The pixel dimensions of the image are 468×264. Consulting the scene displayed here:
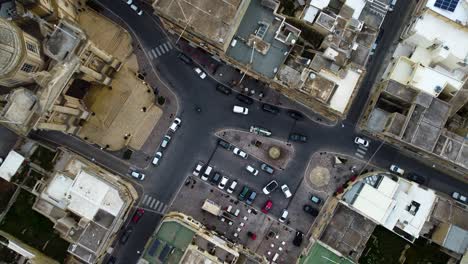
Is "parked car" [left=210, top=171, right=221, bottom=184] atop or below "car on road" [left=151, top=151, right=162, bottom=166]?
atop

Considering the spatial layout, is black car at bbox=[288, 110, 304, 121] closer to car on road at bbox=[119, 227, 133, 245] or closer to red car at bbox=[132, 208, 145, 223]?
red car at bbox=[132, 208, 145, 223]

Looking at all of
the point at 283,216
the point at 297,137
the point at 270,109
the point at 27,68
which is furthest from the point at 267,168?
the point at 27,68

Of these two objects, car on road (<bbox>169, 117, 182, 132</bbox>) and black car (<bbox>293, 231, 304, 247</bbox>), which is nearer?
black car (<bbox>293, 231, 304, 247</bbox>)

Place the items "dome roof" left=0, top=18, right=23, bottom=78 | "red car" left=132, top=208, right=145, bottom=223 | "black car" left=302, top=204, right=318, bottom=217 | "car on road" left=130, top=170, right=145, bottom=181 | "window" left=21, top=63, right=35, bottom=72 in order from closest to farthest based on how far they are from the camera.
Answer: "dome roof" left=0, top=18, right=23, bottom=78 → "window" left=21, top=63, right=35, bottom=72 → "red car" left=132, top=208, right=145, bottom=223 → "car on road" left=130, top=170, right=145, bottom=181 → "black car" left=302, top=204, right=318, bottom=217

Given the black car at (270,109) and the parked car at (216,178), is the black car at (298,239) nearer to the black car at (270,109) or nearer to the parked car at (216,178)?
the parked car at (216,178)

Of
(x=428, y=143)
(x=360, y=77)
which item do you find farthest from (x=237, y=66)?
(x=428, y=143)

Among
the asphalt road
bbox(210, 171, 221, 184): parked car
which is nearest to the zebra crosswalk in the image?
the asphalt road

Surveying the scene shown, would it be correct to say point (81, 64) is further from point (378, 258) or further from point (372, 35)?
point (378, 258)
